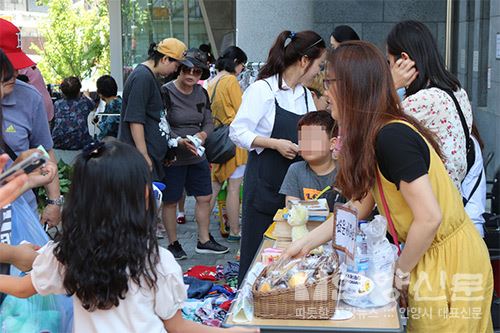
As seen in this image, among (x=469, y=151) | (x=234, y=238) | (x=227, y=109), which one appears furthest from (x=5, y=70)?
(x=234, y=238)

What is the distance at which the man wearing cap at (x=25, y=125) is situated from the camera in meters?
3.67

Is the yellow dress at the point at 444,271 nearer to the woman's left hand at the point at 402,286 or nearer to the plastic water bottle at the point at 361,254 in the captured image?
the woman's left hand at the point at 402,286

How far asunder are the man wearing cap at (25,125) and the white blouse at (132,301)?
3.70ft

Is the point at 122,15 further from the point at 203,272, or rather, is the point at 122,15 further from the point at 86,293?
the point at 86,293

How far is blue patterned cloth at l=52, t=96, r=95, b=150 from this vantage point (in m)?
8.88

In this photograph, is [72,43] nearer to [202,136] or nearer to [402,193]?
[202,136]

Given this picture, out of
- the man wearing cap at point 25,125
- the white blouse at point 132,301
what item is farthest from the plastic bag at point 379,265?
the man wearing cap at point 25,125

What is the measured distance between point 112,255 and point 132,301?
6.9 inches

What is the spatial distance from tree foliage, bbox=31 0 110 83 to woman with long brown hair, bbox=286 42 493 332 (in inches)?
754

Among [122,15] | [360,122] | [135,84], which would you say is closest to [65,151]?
[135,84]

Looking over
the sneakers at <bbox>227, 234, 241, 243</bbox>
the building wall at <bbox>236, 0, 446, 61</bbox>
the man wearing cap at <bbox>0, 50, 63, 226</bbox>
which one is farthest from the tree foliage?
the man wearing cap at <bbox>0, 50, 63, 226</bbox>

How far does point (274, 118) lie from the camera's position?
4.61 metres

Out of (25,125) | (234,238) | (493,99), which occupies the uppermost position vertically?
(25,125)

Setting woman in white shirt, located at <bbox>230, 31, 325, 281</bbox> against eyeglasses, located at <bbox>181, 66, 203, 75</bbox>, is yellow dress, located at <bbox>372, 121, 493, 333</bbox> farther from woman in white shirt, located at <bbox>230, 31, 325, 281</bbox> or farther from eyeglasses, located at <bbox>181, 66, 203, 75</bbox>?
eyeglasses, located at <bbox>181, 66, 203, 75</bbox>
